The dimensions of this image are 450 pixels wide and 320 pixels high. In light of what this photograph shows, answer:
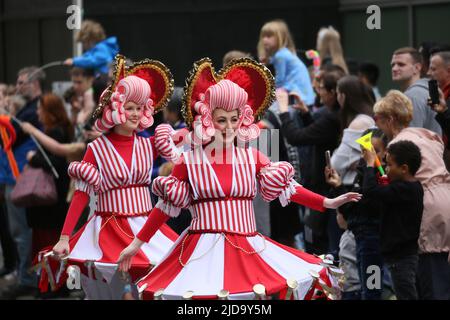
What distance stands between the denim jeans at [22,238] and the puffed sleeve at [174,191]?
4.73m

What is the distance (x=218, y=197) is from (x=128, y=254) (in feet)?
2.24

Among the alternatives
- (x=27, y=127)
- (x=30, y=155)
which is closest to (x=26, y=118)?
(x=27, y=127)

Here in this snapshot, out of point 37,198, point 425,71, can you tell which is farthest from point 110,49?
point 425,71

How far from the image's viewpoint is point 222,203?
287 inches

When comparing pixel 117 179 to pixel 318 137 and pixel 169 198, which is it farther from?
pixel 318 137

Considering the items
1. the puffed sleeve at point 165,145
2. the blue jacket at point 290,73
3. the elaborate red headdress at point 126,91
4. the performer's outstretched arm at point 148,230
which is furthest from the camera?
the blue jacket at point 290,73

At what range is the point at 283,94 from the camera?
10414 mm

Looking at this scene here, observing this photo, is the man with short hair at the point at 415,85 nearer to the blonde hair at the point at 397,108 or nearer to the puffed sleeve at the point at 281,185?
the blonde hair at the point at 397,108

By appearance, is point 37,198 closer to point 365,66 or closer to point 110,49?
point 110,49

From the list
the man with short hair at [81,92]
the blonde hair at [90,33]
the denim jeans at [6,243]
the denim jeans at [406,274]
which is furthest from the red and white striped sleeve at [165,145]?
the denim jeans at [6,243]

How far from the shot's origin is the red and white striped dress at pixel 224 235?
277 inches

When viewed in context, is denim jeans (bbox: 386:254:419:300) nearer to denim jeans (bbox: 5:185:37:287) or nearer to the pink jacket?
the pink jacket

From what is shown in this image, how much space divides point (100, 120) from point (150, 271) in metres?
1.38

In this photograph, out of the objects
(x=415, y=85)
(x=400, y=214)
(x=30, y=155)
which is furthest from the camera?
(x=30, y=155)
